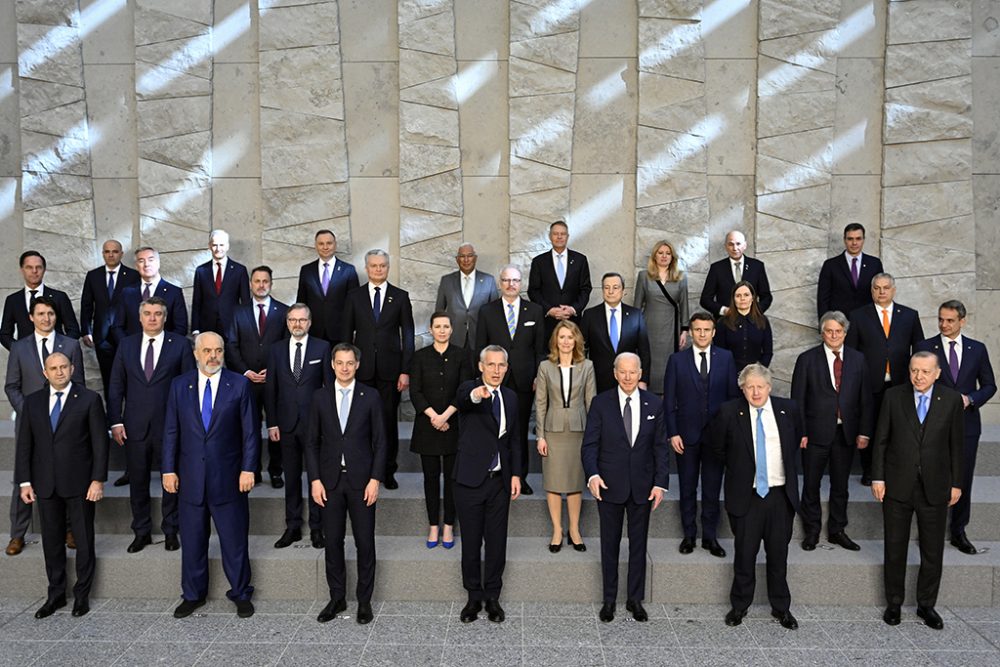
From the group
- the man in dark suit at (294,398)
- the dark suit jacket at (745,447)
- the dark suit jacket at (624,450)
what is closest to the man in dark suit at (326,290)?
the man in dark suit at (294,398)

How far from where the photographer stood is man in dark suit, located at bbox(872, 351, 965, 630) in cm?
426

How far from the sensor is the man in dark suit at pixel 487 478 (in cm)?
432

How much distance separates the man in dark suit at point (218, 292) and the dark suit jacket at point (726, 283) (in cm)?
357

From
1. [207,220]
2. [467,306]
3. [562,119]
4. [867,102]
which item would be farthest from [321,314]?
[867,102]

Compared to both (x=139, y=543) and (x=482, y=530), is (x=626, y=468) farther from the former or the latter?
(x=139, y=543)

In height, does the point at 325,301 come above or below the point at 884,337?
above

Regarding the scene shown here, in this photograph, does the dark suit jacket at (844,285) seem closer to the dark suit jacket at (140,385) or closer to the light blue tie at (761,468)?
the light blue tie at (761,468)

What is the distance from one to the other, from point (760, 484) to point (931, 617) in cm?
123

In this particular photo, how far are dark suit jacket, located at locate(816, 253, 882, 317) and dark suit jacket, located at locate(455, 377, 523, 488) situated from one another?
315cm

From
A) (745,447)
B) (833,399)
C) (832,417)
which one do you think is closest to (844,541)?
(832,417)

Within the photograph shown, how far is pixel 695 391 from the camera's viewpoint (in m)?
4.78

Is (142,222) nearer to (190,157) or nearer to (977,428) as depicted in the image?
(190,157)

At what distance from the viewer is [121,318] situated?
580cm

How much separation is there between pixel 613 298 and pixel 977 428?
2408mm
